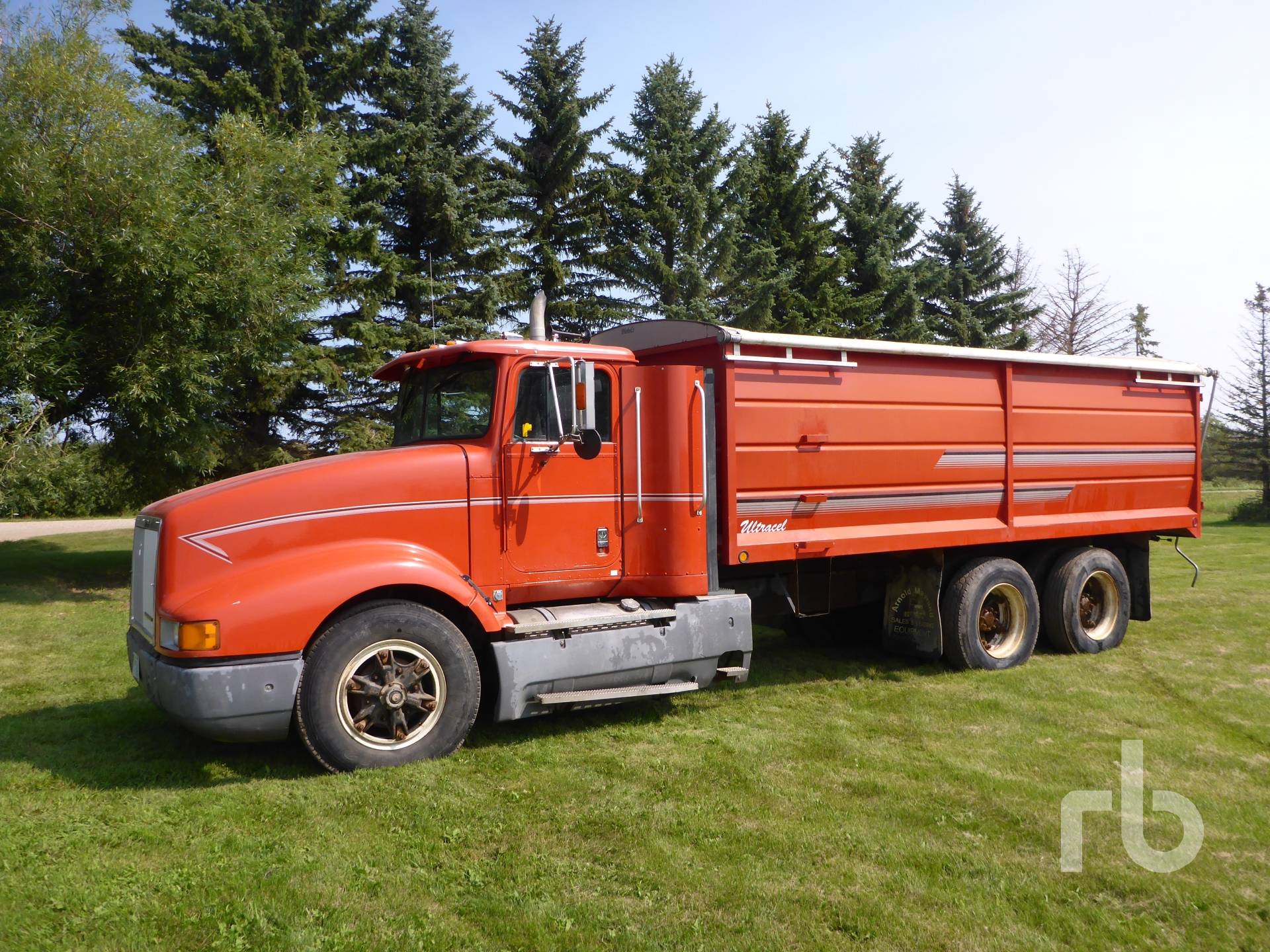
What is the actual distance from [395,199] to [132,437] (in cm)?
1001

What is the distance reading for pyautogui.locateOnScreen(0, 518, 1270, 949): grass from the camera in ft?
12.2

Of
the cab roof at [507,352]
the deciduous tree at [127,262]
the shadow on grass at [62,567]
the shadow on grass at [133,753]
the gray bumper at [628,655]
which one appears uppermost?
the deciduous tree at [127,262]

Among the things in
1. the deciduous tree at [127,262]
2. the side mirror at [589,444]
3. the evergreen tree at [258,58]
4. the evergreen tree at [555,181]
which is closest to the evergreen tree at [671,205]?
the evergreen tree at [555,181]

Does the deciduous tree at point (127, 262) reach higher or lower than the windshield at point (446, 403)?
higher

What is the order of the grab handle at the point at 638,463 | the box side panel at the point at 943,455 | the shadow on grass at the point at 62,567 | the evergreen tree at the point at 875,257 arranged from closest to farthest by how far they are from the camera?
the grab handle at the point at 638,463, the box side panel at the point at 943,455, the shadow on grass at the point at 62,567, the evergreen tree at the point at 875,257

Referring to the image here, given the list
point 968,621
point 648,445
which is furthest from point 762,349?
point 968,621

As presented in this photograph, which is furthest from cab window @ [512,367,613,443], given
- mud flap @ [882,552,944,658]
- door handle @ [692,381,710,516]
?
mud flap @ [882,552,944,658]

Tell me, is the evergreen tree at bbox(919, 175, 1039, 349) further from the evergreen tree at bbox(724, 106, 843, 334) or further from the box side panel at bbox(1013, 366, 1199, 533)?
the box side panel at bbox(1013, 366, 1199, 533)

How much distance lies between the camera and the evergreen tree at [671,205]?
2545 centimetres

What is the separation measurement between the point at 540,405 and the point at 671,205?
21.4 m

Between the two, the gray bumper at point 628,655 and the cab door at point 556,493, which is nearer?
the gray bumper at point 628,655

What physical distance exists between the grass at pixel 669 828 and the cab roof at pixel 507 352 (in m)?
2.55

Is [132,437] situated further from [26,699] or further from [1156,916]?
[1156,916]

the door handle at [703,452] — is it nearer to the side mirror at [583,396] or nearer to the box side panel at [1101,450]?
the side mirror at [583,396]
